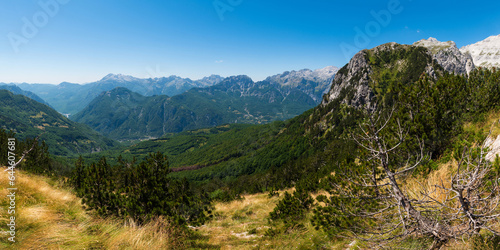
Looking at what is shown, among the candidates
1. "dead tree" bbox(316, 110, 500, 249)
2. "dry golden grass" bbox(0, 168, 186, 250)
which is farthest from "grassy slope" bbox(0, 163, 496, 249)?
"dead tree" bbox(316, 110, 500, 249)

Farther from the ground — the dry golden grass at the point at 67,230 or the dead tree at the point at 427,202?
the dead tree at the point at 427,202

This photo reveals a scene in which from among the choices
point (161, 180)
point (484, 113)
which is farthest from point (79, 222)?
point (484, 113)

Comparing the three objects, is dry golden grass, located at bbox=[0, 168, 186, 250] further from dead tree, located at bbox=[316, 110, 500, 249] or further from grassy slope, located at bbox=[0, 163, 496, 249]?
dead tree, located at bbox=[316, 110, 500, 249]

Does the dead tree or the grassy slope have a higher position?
the dead tree

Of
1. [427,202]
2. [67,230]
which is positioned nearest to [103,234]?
[67,230]

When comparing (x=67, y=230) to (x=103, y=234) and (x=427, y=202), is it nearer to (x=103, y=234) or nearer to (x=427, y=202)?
(x=103, y=234)

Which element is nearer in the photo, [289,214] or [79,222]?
[79,222]

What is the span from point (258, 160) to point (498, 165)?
192m

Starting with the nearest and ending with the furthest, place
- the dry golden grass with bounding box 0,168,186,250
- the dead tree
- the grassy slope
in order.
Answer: the dead tree, the dry golden grass with bounding box 0,168,186,250, the grassy slope

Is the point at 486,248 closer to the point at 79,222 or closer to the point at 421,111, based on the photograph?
the point at 421,111

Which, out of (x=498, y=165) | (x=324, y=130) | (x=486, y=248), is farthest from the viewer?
(x=324, y=130)

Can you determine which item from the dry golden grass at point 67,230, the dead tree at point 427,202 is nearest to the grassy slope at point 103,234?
the dry golden grass at point 67,230

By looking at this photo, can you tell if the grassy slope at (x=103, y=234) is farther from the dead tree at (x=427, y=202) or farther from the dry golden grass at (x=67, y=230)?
the dead tree at (x=427, y=202)

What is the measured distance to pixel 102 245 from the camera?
26.0 feet
